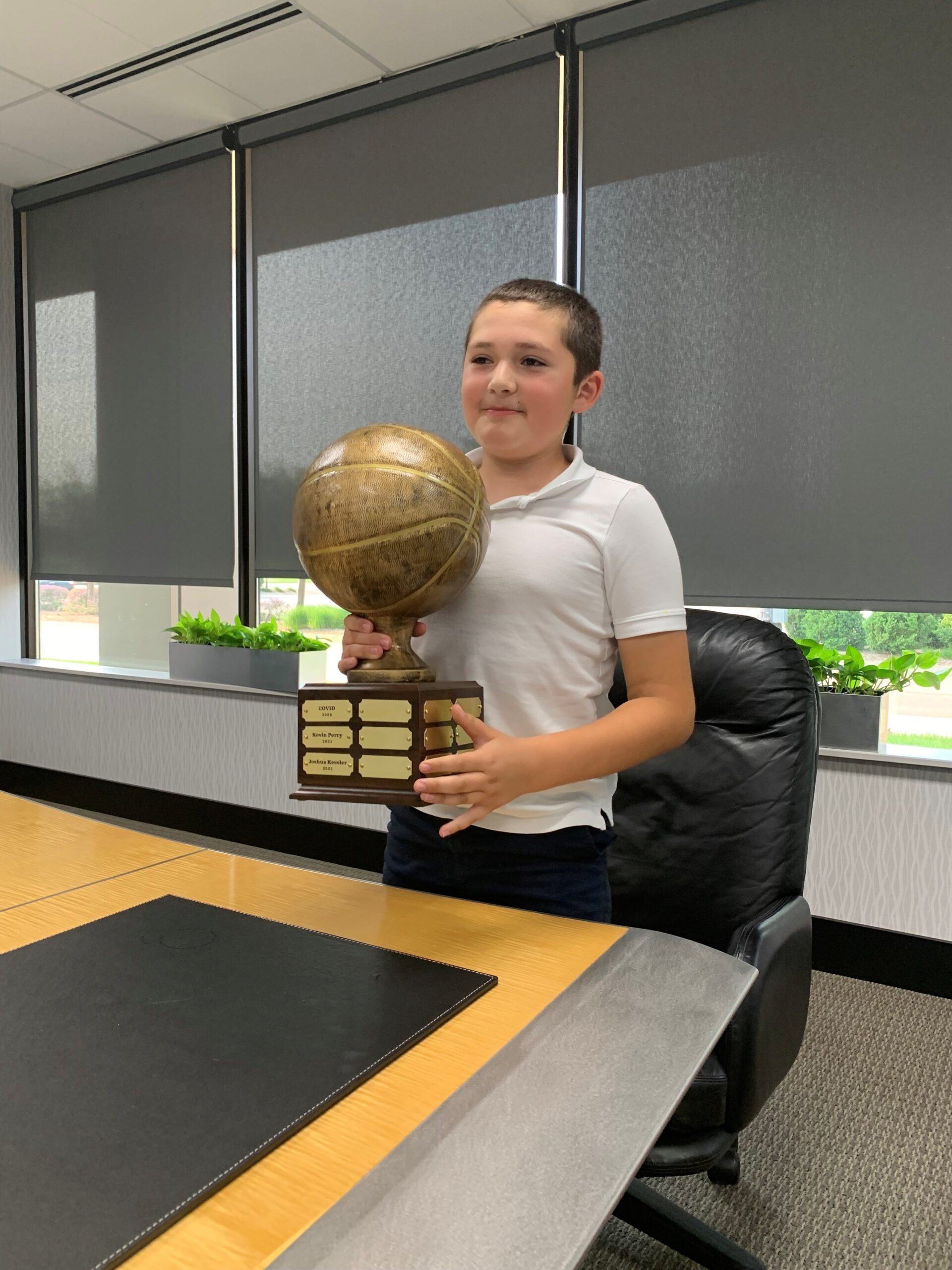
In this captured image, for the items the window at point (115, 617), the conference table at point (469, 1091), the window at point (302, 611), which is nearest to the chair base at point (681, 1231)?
the conference table at point (469, 1091)

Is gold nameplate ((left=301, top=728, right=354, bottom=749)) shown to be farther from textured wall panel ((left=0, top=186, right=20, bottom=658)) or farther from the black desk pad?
textured wall panel ((left=0, top=186, right=20, bottom=658))

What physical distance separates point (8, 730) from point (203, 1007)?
4.31 metres

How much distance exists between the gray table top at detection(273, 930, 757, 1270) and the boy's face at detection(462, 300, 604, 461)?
0.59m

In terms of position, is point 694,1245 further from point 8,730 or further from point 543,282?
point 8,730

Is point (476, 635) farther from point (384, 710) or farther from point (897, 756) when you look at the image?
point (897, 756)

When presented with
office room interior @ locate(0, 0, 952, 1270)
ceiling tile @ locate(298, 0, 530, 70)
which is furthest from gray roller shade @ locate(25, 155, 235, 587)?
ceiling tile @ locate(298, 0, 530, 70)

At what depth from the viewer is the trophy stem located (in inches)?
37.5

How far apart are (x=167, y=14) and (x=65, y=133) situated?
1.20 metres

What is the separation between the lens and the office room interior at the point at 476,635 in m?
0.65

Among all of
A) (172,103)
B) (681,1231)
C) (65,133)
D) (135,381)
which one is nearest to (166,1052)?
(681,1231)

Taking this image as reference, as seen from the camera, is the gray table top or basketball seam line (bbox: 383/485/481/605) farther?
basketball seam line (bbox: 383/485/481/605)

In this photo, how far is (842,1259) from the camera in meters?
1.49

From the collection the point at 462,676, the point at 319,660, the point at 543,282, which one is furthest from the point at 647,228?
the point at 462,676

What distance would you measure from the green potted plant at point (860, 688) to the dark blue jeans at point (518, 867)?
1712 millimetres
